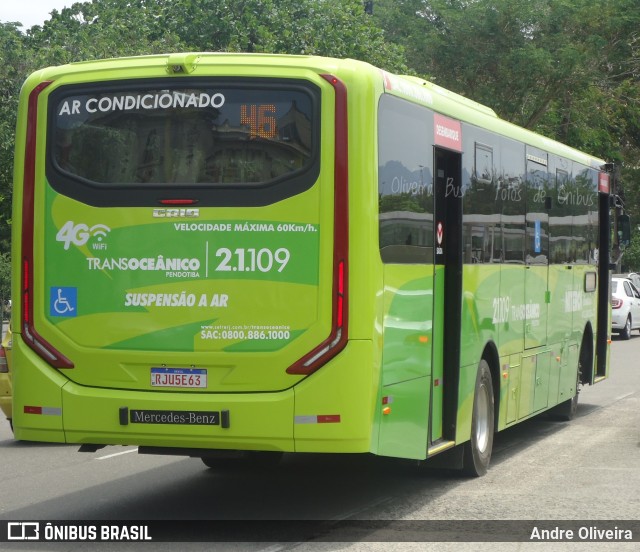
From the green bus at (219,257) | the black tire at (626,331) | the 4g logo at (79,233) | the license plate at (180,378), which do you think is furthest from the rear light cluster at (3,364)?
the black tire at (626,331)

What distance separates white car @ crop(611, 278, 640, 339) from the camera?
35.7 metres

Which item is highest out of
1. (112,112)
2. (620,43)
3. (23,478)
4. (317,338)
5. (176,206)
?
(620,43)

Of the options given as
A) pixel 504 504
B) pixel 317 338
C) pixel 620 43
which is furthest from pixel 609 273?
pixel 620 43

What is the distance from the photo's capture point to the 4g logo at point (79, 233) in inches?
336

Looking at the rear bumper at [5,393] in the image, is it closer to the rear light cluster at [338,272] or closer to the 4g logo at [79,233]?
the 4g logo at [79,233]

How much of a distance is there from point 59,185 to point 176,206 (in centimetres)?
86

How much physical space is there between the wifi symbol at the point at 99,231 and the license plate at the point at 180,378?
0.95 m

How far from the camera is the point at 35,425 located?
8570 mm

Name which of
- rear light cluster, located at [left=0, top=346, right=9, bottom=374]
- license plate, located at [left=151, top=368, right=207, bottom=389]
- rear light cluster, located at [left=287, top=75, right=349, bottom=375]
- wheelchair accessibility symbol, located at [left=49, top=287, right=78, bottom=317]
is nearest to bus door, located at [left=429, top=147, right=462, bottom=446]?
rear light cluster, located at [left=287, top=75, right=349, bottom=375]

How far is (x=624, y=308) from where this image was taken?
36.0 m

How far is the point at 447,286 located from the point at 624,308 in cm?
2688

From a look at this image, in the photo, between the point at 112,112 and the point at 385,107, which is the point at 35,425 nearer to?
the point at 112,112

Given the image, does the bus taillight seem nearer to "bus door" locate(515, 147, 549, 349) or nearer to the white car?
"bus door" locate(515, 147, 549, 349)

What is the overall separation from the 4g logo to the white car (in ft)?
93.1
